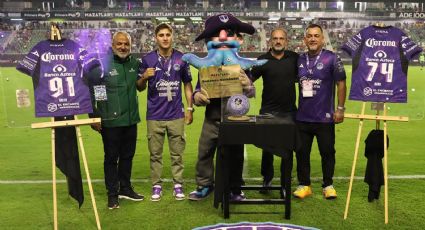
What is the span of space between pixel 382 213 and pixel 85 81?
12.3 feet

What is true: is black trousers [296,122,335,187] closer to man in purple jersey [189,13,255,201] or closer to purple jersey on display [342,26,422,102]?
purple jersey on display [342,26,422,102]

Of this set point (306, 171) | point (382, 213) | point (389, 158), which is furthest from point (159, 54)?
point (389, 158)

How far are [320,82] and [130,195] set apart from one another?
2833 millimetres

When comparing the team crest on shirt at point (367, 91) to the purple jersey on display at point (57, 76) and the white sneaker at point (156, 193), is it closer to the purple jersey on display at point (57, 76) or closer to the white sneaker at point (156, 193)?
the white sneaker at point (156, 193)

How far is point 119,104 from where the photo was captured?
5180 millimetres

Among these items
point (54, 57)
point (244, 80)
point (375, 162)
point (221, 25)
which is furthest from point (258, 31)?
point (54, 57)

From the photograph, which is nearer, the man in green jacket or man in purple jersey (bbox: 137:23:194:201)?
the man in green jacket

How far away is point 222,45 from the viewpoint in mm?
4949

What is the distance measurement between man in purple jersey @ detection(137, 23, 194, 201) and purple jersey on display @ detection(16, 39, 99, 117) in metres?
0.90

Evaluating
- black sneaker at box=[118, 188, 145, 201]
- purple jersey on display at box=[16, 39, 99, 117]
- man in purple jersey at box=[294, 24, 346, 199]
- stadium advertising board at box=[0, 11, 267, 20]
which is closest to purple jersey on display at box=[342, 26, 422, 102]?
man in purple jersey at box=[294, 24, 346, 199]

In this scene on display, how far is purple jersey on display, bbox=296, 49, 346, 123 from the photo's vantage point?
5297 mm

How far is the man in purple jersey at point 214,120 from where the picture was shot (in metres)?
4.95

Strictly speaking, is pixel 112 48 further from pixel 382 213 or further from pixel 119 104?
pixel 382 213

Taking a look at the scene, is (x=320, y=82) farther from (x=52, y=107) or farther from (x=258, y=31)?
(x=258, y=31)
